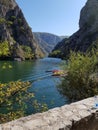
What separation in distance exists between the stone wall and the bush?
43.5ft

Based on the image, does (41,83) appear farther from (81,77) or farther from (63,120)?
(63,120)

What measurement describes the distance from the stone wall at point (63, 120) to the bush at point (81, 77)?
13.2 m

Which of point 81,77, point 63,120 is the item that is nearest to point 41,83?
point 81,77

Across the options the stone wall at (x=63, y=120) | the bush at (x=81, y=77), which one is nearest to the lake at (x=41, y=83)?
the bush at (x=81, y=77)

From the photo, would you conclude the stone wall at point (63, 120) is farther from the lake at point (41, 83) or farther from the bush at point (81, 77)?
the bush at point (81, 77)

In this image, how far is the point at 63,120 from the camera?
7855 millimetres

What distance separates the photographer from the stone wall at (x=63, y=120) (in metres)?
7.34

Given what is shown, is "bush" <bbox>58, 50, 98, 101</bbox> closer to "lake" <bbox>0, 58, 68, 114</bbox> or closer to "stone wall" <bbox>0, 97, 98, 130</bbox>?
"lake" <bbox>0, 58, 68, 114</bbox>

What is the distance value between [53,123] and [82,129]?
113 cm

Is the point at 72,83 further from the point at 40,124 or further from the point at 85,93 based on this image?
the point at 40,124

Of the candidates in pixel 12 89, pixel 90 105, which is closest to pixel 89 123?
pixel 90 105

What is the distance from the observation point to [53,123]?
298 inches

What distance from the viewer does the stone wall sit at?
289 inches

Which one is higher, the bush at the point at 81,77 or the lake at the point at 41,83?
the bush at the point at 81,77
